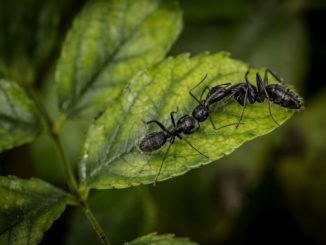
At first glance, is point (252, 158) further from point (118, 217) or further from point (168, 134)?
point (168, 134)

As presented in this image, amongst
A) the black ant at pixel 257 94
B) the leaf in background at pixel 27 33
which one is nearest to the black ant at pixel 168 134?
the black ant at pixel 257 94

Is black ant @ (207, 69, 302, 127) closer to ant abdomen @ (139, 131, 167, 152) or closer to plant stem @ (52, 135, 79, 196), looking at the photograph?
ant abdomen @ (139, 131, 167, 152)

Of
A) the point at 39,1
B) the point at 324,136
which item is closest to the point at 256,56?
the point at 324,136

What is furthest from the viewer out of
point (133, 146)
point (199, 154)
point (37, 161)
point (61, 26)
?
point (61, 26)

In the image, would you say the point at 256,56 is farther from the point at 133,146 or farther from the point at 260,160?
the point at 133,146

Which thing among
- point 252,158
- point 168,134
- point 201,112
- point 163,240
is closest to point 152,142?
point 168,134

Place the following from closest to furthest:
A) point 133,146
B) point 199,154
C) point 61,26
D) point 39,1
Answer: point 199,154
point 133,146
point 39,1
point 61,26
